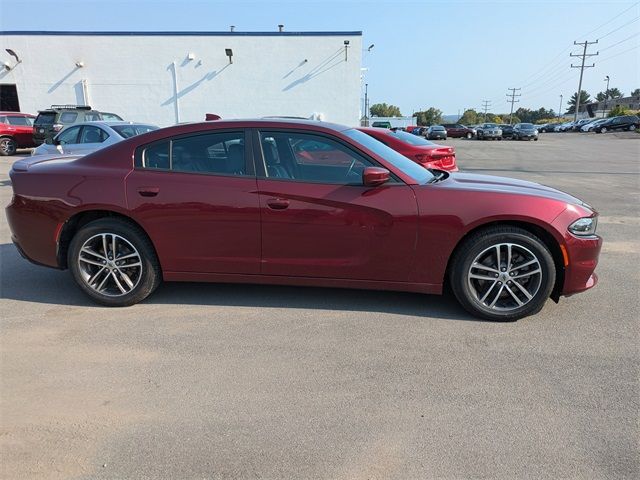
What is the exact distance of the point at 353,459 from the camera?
7.70ft

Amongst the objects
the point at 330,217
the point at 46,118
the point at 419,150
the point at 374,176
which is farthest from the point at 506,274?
the point at 46,118

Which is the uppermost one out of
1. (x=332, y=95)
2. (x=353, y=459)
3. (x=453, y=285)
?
(x=332, y=95)

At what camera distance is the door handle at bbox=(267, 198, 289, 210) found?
12.6ft

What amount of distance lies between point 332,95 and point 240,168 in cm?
2154

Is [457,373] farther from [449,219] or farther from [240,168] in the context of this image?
[240,168]

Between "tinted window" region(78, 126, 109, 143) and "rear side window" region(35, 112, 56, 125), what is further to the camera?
"rear side window" region(35, 112, 56, 125)

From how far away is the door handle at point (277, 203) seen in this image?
3.85 meters

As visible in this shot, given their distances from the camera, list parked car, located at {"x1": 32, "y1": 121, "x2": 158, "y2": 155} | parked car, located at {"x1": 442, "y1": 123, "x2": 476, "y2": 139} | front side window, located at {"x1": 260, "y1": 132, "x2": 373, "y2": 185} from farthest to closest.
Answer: parked car, located at {"x1": 442, "y1": 123, "x2": 476, "y2": 139} → parked car, located at {"x1": 32, "y1": 121, "x2": 158, "y2": 155} → front side window, located at {"x1": 260, "y1": 132, "x2": 373, "y2": 185}

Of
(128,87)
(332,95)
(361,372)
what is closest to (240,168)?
(361,372)

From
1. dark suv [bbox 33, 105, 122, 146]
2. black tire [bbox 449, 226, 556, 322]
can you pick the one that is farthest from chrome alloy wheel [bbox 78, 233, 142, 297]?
→ dark suv [bbox 33, 105, 122, 146]

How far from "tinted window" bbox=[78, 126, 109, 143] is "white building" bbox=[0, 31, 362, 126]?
14856 mm

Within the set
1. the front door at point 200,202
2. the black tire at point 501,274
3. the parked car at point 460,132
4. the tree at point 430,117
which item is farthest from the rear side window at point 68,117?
the tree at point 430,117

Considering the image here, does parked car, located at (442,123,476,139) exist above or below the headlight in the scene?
above

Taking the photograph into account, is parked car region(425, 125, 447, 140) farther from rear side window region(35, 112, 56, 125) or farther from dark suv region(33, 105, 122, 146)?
rear side window region(35, 112, 56, 125)
